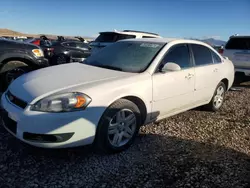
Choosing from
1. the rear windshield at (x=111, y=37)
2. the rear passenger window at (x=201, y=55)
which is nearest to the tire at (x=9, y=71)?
the rear passenger window at (x=201, y=55)

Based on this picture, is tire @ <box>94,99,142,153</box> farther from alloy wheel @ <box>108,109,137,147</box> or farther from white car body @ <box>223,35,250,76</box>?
white car body @ <box>223,35,250,76</box>

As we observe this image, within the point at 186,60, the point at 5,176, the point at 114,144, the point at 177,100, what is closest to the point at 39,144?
the point at 5,176

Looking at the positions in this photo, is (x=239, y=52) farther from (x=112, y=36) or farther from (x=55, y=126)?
(x=55, y=126)

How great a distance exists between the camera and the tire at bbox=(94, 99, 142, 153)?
10.5ft

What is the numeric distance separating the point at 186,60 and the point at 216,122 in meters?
1.38

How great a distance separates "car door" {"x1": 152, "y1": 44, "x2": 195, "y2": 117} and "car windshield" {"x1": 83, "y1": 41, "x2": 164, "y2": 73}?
0.74ft

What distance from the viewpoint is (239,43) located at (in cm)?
873

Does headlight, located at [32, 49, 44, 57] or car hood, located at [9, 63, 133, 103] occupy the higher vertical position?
headlight, located at [32, 49, 44, 57]

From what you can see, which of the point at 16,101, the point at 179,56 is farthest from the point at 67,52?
the point at 16,101

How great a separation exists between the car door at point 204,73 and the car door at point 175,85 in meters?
0.18

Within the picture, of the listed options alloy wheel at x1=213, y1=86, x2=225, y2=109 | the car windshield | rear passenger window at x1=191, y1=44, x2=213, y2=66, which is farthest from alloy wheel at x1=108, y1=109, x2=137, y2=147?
alloy wheel at x1=213, y1=86, x2=225, y2=109

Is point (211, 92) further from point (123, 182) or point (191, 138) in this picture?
point (123, 182)

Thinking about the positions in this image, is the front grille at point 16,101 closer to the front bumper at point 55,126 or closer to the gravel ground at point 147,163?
the front bumper at point 55,126

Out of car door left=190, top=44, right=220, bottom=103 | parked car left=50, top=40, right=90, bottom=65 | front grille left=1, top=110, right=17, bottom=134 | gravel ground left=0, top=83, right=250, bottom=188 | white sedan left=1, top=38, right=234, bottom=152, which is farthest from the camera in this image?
parked car left=50, top=40, right=90, bottom=65
